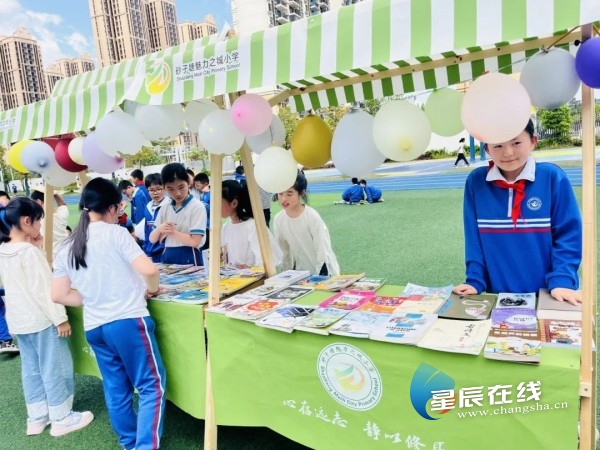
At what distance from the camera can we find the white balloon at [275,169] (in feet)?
7.08

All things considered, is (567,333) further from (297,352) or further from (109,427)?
(109,427)

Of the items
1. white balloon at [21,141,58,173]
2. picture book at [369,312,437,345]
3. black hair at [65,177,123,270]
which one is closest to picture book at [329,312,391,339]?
picture book at [369,312,437,345]

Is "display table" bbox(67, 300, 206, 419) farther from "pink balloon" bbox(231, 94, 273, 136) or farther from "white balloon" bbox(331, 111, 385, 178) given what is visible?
"white balloon" bbox(331, 111, 385, 178)

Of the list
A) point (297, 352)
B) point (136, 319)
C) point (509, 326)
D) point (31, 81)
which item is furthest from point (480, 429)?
point (31, 81)

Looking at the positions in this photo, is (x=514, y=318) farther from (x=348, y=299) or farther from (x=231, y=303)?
(x=231, y=303)

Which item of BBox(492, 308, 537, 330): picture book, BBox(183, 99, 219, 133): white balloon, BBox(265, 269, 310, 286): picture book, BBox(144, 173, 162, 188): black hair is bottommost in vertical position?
BBox(265, 269, 310, 286): picture book

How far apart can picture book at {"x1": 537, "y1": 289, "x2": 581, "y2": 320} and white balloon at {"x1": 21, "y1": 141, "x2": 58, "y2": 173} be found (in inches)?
131

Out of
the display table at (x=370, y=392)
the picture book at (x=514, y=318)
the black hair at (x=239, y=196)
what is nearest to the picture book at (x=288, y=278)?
the display table at (x=370, y=392)

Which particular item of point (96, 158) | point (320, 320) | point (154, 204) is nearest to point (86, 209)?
point (96, 158)

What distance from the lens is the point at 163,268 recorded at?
11.1 feet

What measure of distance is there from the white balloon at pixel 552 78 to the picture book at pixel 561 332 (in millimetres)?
824

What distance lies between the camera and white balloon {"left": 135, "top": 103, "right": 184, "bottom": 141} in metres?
2.28

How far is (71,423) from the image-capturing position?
287 centimetres

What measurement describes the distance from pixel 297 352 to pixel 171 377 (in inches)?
40.7
